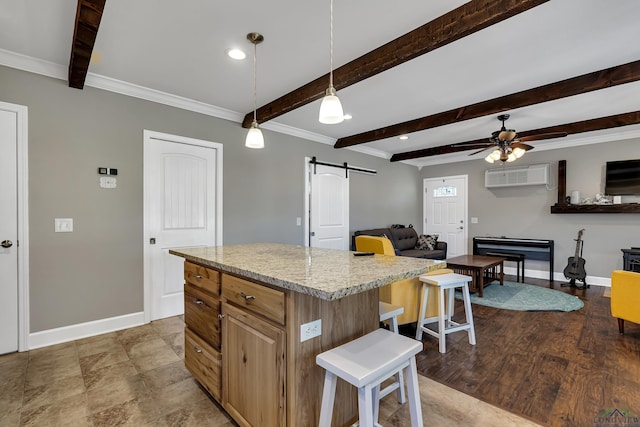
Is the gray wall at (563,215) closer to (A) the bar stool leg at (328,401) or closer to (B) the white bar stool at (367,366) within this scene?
(B) the white bar stool at (367,366)

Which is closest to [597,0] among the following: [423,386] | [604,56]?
[604,56]

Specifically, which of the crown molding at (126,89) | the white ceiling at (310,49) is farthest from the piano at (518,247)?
the crown molding at (126,89)

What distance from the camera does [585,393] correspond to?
6.45ft

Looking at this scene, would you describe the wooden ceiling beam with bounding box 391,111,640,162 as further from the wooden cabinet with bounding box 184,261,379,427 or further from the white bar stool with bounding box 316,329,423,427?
the white bar stool with bounding box 316,329,423,427

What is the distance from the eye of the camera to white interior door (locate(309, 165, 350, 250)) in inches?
193

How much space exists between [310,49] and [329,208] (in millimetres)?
3017

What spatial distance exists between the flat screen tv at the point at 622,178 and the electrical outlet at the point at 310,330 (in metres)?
5.90

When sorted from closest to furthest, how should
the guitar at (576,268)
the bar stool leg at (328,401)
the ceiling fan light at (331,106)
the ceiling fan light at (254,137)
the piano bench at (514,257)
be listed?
1. the bar stool leg at (328,401)
2. the ceiling fan light at (331,106)
3. the ceiling fan light at (254,137)
4. the guitar at (576,268)
5. the piano bench at (514,257)

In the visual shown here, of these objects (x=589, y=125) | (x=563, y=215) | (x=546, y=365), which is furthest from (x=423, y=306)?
(x=563, y=215)

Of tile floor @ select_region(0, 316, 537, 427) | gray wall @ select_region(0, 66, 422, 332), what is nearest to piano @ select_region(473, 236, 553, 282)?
tile floor @ select_region(0, 316, 537, 427)

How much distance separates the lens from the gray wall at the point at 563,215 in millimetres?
4828

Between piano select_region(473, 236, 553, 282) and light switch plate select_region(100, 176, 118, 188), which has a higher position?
light switch plate select_region(100, 176, 118, 188)

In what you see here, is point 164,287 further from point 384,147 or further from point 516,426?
point 384,147

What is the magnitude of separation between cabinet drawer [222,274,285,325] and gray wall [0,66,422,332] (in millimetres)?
2064
